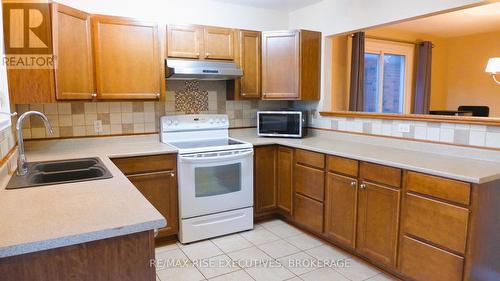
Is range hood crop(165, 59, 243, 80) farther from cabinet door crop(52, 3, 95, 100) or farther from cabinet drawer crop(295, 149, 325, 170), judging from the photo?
cabinet drawer crop(295, 149, 325, 170)

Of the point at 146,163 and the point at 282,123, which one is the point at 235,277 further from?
the point at 282,123

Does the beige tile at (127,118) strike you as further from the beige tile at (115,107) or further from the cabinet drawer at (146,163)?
the cabinet drawer at (146,163)

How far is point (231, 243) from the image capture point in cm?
292

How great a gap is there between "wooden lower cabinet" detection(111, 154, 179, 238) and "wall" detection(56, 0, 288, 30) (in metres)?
1.39

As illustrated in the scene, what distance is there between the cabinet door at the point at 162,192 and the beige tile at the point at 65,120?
841mm

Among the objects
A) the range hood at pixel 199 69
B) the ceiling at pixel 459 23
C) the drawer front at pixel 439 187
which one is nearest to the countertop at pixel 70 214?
the range hood at pixel 199 69

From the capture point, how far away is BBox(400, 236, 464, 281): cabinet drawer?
191cm

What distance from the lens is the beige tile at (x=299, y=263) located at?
2.48m

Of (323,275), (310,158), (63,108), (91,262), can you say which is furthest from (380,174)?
(63,108)

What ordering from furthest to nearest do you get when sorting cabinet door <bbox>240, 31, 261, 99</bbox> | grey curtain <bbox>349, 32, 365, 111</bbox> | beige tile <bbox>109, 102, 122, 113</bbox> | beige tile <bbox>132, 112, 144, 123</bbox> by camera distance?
grey curtain <bbox>349, 32, 365, 111</bbox>
cabinet door <bbox>240, 31, 261, 99</bbox>
beige tile <bbox>132, 112, 144, 123</bbox>
beige tile <bbox>109, 102, 122, 113</bbox>

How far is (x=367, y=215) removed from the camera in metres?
2.45

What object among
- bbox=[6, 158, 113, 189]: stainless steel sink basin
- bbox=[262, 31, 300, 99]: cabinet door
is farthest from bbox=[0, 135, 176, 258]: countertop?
bbox=[262, 31, 300, 99]: cabinet door

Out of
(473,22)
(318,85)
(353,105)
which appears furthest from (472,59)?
(318,85)

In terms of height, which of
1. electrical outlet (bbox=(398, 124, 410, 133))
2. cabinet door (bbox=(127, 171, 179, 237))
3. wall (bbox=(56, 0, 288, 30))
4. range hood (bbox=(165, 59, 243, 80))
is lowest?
cabinet door (bbox=(127, 171, 179, 237))
